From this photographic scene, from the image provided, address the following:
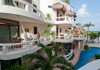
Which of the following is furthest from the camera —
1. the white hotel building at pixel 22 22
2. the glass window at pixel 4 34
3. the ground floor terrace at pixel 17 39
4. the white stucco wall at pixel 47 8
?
the white stucco wall at pixel 47 8

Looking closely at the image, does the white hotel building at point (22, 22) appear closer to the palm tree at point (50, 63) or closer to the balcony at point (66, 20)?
the balcony at point (66, 20)

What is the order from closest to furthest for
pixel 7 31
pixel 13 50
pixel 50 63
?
pixel 50 63 → pixel 13 50 → pixel 7 31

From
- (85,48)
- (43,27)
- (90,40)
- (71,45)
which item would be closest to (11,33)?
(43,27)

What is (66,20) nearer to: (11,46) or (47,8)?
(47,8)

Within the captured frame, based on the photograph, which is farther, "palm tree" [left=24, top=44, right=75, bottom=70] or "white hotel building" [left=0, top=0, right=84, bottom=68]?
"white hotel building" [left=0, top=0, right=84, bottom=68]

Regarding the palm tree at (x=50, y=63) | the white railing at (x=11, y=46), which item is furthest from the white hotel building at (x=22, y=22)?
the palm tree at (x=50, y=63)

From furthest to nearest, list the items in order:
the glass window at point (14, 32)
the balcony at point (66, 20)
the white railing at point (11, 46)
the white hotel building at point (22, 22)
A: the balcony at point (66, 20), the glass window at point (14, 32), the white hotel building at point (22, 22), the white railing at point (11, 46)

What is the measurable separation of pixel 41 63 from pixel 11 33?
7.37 metres

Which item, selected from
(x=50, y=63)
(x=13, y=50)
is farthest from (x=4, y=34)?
(x=50, y=63)

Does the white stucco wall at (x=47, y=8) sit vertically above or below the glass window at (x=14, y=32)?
above

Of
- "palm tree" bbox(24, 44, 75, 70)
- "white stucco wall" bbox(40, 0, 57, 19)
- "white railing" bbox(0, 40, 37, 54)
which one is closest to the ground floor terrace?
"white railing" bbox(0, 40, 37, 54)

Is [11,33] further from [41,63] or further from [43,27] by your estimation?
[43,27]

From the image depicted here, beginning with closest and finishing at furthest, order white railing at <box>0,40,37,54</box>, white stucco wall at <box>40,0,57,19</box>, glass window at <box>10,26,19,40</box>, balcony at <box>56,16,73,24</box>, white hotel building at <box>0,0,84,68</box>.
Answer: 1. white railing at <box>0,40,37,54</box>
2. white hotel building at <box>0,0,84,68</box>
3. glass window at <box>10,26,19,40</box>
4. balcony at <box>56,16,73,24</box>
5. white stucco wall at <box>40,0,57,19</box>

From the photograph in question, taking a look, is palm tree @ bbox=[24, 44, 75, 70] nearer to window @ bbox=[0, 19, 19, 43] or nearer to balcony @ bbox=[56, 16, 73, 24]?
window @ bbox=[0, 19, 19, 43]
